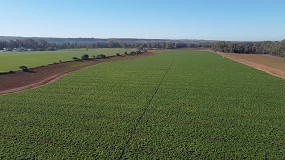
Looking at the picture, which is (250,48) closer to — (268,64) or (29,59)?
(268,64)

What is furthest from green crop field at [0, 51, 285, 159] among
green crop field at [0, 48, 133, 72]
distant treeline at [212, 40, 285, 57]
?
distant treeline at [212, 40, 285, 57]

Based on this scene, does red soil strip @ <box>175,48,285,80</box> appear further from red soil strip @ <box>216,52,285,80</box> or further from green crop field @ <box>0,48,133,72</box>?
green crop field @ <box>0,48,133,72</box>

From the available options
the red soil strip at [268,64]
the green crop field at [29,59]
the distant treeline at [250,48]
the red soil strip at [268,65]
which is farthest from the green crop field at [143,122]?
the distant treeline at [250,48]

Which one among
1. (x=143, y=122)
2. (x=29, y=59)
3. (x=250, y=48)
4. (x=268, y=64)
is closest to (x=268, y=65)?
(x=268, y=64)

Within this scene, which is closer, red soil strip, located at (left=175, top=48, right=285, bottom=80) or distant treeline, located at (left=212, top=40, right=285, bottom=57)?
red soil strip, located at (left=175, top=48, right=285, bottom=80)

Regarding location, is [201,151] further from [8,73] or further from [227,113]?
[8,73]

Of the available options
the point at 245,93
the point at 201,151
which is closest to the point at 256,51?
the point at 245,93

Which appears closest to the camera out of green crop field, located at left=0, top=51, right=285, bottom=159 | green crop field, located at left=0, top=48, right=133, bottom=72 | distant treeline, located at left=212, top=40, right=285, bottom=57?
green crop field, located at left=0, top=51, right=285, bottom=159

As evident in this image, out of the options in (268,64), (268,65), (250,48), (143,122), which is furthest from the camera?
(250,48)

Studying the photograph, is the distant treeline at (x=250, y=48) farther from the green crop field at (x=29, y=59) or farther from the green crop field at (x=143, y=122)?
the green crop field at (x=143, y=122)
